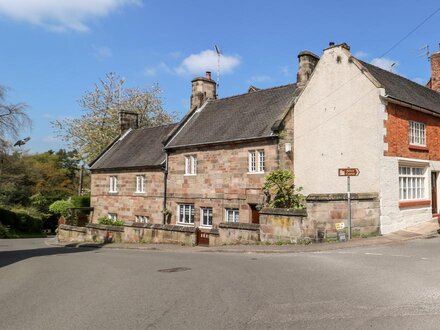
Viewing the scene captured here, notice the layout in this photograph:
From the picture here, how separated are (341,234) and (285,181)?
5.02 meters

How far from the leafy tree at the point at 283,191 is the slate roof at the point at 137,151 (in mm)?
10674

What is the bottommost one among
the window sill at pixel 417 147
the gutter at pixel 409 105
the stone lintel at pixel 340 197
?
the stone lintel at pixel 340 197

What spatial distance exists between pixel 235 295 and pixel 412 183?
48.7 feet

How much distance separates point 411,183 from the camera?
1981 cm

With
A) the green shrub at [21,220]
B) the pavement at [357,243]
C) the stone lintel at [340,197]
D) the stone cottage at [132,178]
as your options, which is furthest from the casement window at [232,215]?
the green shrub at [21,220]

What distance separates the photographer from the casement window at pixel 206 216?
25.8 m

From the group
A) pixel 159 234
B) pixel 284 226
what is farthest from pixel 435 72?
pixel 159 234

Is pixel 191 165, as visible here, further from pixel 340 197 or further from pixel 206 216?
pixel 340 197

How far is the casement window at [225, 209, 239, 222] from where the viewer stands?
24.2m

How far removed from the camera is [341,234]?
16.6 metres

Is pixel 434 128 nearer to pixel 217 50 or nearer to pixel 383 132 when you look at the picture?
pixel 383 132

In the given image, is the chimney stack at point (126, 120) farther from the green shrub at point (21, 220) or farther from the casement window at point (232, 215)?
the casement window at point (232, 215)

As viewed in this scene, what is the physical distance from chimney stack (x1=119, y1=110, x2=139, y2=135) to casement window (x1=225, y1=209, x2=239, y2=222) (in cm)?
1932

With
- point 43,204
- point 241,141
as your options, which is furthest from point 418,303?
point 43,204
